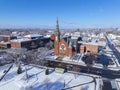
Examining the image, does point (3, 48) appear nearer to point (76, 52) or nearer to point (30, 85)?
point (76, 52)

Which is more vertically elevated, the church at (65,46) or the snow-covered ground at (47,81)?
Answer: the church at (65,46)

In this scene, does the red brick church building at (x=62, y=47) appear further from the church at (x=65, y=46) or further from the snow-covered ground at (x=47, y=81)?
the snow-covered ground at (x=47, y=81)

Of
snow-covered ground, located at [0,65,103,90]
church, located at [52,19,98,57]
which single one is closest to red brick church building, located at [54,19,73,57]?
church, located at [52,19,98,57]

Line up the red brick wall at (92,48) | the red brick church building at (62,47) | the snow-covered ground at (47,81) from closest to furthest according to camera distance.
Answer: the snow-covered ground at (47,81) → the red brick church building at (62,47) → the red brick wall at (92,48)

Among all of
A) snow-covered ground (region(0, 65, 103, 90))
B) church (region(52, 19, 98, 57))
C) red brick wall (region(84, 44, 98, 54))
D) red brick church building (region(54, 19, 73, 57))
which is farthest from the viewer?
red brick wall (region(84, 44, 98, 54))

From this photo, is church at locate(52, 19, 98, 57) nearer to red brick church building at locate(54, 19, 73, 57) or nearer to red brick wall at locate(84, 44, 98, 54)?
red brick church building at locate(54, 19, 73, 57)

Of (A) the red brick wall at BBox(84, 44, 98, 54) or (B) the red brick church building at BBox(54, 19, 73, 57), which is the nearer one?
(B) the red brick church building at BBox(54, 19, 73, 57)

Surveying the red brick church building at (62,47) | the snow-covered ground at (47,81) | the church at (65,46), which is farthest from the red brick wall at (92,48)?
the snow-covered ground at (47,81)

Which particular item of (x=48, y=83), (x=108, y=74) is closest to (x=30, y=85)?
(x=48, y=83)

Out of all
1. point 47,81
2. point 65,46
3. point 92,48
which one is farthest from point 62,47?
point 47,81
